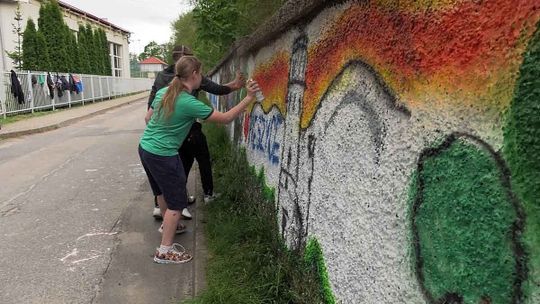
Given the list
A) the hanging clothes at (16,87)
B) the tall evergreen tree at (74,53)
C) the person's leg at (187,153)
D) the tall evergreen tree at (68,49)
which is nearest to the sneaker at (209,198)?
the person's leg at (187,153)

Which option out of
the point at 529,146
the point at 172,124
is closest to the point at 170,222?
the point at 172,124

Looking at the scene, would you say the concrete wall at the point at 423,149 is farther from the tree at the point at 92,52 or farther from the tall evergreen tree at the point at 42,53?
the tree at the point at 92,52

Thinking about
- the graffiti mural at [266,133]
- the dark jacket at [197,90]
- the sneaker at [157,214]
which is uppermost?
the dark jacket at [197,90]

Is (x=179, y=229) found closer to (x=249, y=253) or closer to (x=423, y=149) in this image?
(x=249, y=253)

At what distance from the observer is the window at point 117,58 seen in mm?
43500

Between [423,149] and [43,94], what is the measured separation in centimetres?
2121

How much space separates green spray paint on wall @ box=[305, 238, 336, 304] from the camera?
2400 mm

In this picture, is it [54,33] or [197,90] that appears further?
[54,33]

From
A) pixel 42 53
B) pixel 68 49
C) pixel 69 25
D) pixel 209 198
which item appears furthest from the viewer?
pixel 69 25

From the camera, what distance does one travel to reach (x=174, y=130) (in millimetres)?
3535

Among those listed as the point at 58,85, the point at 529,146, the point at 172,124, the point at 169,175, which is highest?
the point at 529,146

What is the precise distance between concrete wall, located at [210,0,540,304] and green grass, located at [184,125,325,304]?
262mm

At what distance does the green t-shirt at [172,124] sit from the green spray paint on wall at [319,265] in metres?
1.30

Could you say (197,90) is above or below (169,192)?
above
